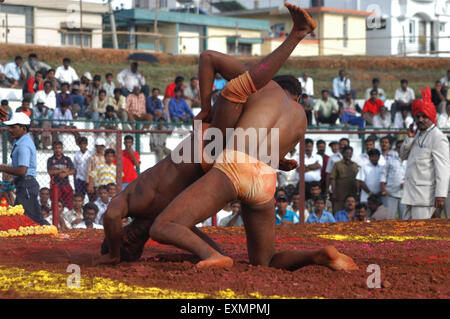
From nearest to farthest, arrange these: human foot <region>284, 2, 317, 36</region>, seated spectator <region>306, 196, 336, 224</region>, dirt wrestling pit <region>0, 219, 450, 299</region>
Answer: dirt wrestling pit <region>0, 219, 450, 299</region>
human foot <region>284, 2, 317, 36</region>
seated spectator <region>306, 196, 336, 224</region>

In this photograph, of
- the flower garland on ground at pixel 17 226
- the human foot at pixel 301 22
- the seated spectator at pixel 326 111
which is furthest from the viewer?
the seated spectator at pixel 326 111

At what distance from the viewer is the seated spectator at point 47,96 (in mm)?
14998

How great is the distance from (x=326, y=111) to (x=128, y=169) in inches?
284

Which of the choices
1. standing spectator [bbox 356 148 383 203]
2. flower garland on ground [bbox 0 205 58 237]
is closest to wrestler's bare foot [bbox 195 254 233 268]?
flower garland on ground [bbox 0 205 58 237]

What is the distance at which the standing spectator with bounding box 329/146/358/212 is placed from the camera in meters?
12.3

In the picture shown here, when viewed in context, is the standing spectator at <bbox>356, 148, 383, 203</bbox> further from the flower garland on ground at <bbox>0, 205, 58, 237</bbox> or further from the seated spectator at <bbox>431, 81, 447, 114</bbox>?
the flower garland on ground at <bbox>0, 205, 58, 237</bbox>

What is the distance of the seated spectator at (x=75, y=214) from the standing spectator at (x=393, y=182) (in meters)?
5.24

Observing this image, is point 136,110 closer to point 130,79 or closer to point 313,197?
point 130,79

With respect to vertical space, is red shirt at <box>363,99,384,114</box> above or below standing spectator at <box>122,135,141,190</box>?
above

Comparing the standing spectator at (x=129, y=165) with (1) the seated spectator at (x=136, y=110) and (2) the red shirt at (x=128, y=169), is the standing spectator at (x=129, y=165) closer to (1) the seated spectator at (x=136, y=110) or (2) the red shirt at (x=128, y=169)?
(2) the red shirt at (x=128, y=169)

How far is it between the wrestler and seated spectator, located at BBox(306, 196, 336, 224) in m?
6.03

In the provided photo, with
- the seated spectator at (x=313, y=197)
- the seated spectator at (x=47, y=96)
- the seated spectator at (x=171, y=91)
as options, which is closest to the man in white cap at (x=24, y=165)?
the seated spectator at (x=313, y=197)

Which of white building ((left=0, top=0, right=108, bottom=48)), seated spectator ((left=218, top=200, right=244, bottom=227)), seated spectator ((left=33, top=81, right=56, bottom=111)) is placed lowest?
seated spectator ((left=218, top=200, right=244, bottom=227))

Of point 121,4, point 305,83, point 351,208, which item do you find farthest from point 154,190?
point 121,4
